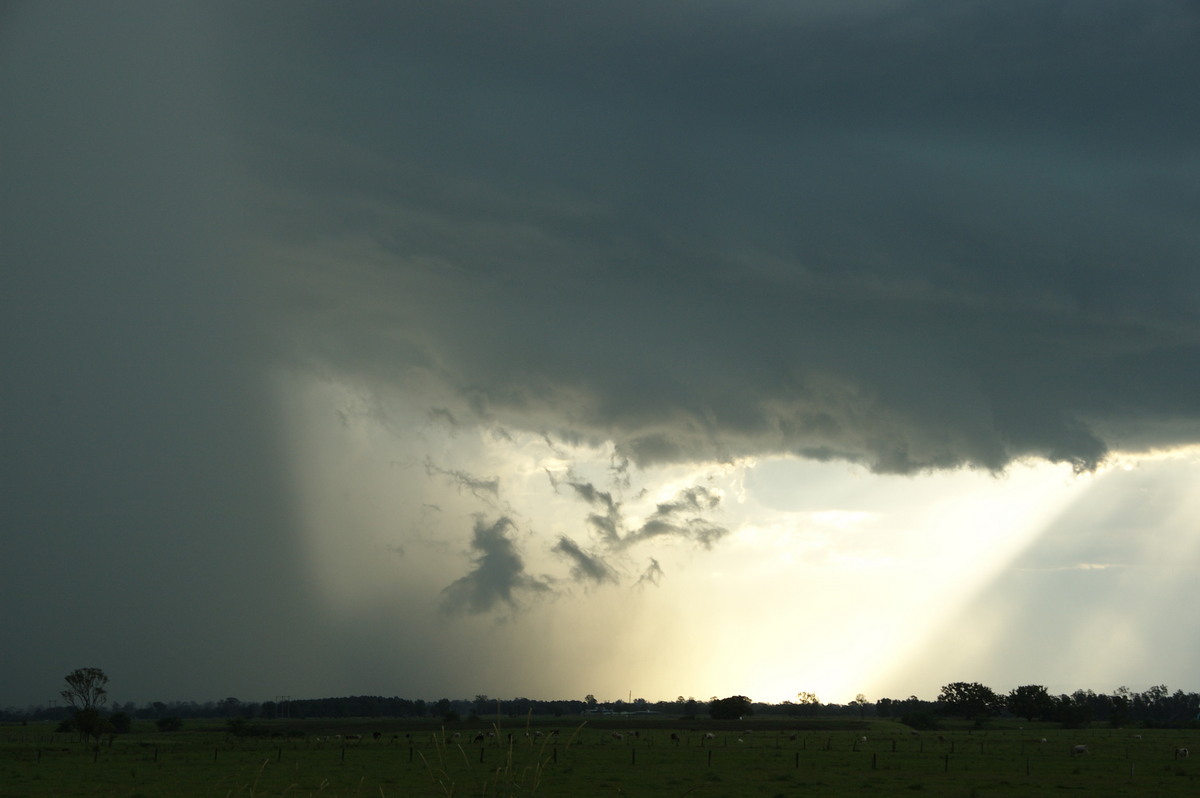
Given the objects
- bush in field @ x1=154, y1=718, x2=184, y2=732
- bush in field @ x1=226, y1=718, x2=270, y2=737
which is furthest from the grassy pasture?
bush in field @ x1=154, y1=718, x2=184, y2=732

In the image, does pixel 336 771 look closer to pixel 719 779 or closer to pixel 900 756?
pixel 719 779

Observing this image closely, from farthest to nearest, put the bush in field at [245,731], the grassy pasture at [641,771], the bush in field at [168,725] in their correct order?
the bush in field at [168,725] → the bush in field at [245,731] → the grassy pasture at [641,771]

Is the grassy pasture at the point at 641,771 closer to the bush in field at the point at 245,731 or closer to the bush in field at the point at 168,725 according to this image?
the bush in field at the point at 245,731

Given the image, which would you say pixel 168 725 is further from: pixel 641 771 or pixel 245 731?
pixel 641 771

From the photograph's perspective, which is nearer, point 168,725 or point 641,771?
point 641,771

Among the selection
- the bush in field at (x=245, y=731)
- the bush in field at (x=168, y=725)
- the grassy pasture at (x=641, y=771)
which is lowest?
the bush in field at (x=168, y=725)

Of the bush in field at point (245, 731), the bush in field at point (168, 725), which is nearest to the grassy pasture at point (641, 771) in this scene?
the bush in field at point (245, 731)

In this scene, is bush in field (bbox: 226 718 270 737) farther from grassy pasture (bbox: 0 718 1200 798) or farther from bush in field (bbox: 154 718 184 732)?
grassy pasture (bbox: 0 718 1200 798)

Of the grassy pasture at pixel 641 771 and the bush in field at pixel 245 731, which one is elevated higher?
the grassy pasture at pixel 641 771

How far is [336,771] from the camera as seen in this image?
76625mm

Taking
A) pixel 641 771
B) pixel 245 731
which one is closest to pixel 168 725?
pixel 245 731

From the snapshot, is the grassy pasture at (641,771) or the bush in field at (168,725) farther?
the bush in field at (168,725)

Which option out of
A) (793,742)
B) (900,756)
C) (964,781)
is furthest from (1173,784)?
(793,742)

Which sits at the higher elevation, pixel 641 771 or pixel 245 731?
pixel 641 771
